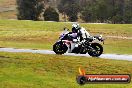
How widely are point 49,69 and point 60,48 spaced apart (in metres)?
3.90

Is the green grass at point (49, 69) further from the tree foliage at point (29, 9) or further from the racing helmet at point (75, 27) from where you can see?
the tree foliage at point (29, 9)

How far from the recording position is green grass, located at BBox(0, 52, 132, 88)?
18.5 metres

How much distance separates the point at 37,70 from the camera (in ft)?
69.3

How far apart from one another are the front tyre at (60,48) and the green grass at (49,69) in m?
1.16

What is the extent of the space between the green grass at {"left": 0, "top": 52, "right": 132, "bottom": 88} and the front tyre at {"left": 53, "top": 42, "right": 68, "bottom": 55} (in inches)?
45.7

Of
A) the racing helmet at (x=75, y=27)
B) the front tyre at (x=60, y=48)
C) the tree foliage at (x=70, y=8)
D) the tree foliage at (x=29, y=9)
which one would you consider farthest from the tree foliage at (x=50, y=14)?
the racing helmet at (x=75, y=27)

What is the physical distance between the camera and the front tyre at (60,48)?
2475 centimetres

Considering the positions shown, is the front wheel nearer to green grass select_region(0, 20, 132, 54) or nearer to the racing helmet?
the racing helmet

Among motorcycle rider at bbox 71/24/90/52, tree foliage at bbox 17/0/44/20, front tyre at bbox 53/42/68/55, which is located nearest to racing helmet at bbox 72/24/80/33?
motorcycle rider at bbox 71/24/90/52

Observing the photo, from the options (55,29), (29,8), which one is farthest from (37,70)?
(29,8)

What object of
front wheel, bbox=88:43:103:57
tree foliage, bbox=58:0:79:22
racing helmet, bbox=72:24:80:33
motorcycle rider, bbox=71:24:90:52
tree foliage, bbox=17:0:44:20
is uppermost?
racing helmet, bbox=72:24:80:33

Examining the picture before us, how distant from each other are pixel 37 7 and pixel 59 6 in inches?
736

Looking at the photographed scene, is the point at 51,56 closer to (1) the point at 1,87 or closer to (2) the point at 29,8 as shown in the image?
(1) the point at 1,87

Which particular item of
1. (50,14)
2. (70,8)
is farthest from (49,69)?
(70,8)
